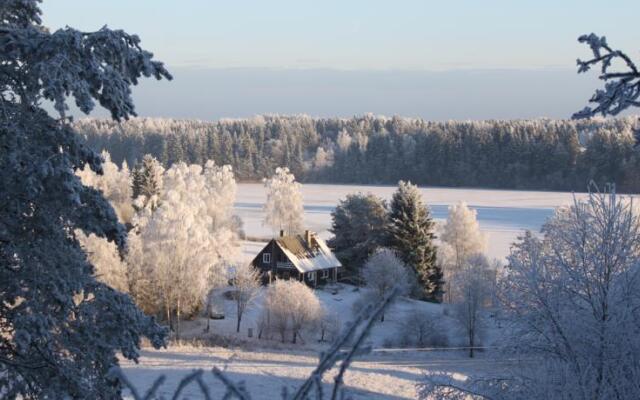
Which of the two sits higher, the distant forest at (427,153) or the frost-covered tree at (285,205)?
the distant forest at (427,153)

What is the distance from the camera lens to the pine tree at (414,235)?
151 feet

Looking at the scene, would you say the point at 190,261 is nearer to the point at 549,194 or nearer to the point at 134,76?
the point at 134,76

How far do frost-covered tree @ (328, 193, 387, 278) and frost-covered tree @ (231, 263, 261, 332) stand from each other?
10.6 meters

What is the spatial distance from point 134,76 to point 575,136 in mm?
105545

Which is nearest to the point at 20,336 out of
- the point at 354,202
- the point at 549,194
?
the point at 354,202

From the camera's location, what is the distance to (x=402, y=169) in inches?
4683

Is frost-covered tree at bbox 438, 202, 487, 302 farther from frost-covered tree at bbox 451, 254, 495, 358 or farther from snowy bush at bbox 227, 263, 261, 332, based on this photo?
snowy bush at bbox 227, 263, 261, 332

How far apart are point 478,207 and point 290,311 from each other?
155 feet

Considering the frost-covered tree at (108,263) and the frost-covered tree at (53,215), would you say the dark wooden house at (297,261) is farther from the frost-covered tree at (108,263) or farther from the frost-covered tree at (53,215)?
the frost-covered tree at (53,215)

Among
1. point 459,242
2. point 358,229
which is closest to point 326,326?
point 358,229

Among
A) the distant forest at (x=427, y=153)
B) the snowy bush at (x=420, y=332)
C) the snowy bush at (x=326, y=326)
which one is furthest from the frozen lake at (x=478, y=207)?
the snowy bush at (x=326, y=326)

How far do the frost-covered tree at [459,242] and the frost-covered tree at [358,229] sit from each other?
4.91m

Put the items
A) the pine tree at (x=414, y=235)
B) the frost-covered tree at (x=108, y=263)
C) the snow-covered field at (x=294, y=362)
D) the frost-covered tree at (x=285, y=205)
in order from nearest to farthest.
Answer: the snow-covered field at (x=294, y=362) → the frost-covered tree at (x=108, y=263) → the pine tree at (x=414, y=235) → the frost-covered tree at (x=285, y=205)

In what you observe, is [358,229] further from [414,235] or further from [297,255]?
[414,235]
